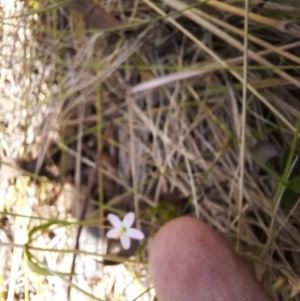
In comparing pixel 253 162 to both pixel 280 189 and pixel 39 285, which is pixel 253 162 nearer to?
pixel 280 189

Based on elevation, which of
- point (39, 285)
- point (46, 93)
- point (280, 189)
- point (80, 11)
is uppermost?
point (80, 11)

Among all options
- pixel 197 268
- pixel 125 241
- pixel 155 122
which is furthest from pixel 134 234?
pixel 155 122

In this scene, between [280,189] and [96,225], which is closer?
[280,189]

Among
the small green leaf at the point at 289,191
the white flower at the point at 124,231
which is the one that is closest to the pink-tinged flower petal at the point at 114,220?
the white flower at the point at 124,231

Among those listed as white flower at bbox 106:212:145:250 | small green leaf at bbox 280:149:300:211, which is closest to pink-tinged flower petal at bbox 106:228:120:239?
white flower at bbox 106:212:145:250

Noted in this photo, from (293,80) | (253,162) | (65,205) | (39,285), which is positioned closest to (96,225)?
(65,205)
